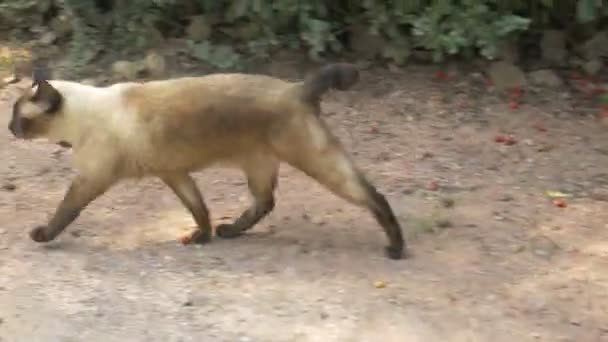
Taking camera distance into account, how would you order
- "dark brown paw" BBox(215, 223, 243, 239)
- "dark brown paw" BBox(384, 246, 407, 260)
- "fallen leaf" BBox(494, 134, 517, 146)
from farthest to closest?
"fallen leaf" BBox(494, 134, 517, 146) < "dark brown paw" BBox(215, 223, 243, 239) < "dark brown paw" BBox(384, 246, 407, 260)

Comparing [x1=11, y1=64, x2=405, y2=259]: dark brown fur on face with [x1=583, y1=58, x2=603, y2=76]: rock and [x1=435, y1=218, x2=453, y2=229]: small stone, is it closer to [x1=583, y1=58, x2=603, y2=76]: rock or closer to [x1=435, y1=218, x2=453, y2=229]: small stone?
[x1=435, y1=218, x2=453, y2=229]: small stone

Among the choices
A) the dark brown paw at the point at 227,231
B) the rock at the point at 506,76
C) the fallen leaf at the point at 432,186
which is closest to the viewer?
the dark brown paw at the point at 227,231

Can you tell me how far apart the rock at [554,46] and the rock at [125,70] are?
8.76ft

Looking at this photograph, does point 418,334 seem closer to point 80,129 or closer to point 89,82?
point 80,129

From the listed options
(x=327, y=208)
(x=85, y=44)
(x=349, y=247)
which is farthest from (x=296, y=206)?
(x=85, y=44)

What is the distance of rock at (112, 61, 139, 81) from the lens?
7.24 metres

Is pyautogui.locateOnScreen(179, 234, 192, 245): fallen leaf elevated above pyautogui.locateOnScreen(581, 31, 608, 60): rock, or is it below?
below

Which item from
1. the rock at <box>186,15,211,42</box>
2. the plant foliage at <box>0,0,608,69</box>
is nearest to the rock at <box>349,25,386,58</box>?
the plant foliage at <box>0,0,608,69</box>

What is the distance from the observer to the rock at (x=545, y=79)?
7.08m

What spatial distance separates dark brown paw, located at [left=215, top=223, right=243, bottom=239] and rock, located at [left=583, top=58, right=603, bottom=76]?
2.97m

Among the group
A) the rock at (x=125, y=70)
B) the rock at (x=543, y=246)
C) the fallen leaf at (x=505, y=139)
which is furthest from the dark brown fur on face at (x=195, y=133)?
the rock at (x=125, y=70)

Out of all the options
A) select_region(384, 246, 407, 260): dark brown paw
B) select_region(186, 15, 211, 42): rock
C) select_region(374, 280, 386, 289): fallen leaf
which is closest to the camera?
select_region(374, 280, 386, 289): fallen leaf

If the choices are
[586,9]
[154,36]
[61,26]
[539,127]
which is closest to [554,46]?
[586,9]

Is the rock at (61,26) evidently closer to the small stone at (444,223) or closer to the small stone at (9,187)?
the small stone at (9,187)
